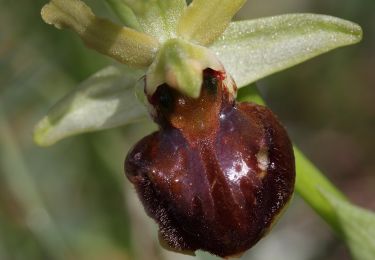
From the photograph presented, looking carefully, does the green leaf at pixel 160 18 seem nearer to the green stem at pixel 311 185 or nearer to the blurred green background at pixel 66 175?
the green stem at pixel 311 185

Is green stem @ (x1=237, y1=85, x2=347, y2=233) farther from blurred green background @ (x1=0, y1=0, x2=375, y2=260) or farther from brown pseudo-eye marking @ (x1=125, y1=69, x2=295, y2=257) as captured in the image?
blurred green background @ (x1=0, y1=0, x2=375, y2=260)

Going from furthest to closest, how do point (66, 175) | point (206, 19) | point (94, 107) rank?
point (66, 175) < point (94, 107) < point (206, 19)

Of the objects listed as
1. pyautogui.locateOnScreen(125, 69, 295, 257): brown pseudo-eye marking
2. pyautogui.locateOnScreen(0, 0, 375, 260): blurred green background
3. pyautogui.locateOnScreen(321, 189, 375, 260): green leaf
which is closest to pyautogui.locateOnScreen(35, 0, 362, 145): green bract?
pyautogui.locateOnScreen(125, 69, 295, 257): brown pseudo-eye marking

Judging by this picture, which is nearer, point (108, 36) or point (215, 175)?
point (215, 175)

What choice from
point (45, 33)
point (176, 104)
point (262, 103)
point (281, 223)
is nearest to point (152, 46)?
point (176, 104)

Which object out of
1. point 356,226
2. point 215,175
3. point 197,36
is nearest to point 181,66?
point 197,36

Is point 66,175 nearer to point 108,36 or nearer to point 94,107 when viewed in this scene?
point 94,107
